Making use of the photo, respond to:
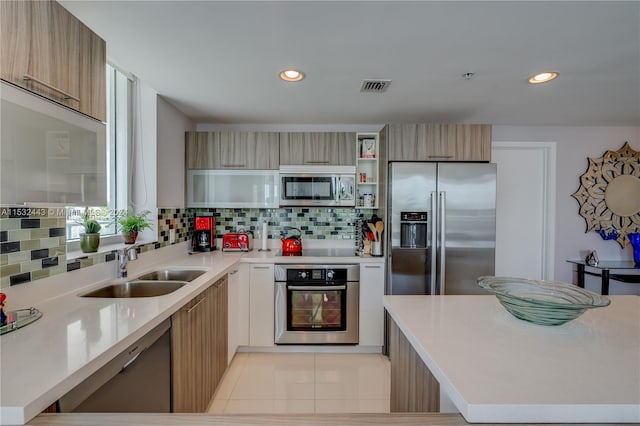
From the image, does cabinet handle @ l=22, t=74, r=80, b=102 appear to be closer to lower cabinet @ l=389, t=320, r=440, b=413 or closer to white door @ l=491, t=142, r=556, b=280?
lower cabinet @ l=389, t=320, r=440, b=413

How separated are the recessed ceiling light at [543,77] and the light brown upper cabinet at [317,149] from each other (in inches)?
59.1

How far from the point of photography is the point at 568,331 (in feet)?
3.46

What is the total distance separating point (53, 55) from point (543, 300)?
211 cm

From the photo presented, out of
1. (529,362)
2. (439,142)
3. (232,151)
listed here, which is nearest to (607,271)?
(439,142)

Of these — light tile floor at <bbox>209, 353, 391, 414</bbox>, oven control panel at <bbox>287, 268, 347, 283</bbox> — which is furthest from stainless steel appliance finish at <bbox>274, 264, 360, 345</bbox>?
light tile floor at <bbox>209, 353, 391, 414</bbox>

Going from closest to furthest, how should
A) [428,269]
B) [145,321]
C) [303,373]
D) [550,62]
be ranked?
[145,321] < [550,62] < [303,373] < [428,269]

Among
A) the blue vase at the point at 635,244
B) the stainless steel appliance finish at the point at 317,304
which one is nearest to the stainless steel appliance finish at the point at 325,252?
the stainless steel appliance finish at the point at 317,304

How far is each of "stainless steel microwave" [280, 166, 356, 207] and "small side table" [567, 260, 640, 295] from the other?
2.64m

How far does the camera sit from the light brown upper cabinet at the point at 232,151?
301 cm

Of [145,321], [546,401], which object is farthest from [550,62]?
[145,321]

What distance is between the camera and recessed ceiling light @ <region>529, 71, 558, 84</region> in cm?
201

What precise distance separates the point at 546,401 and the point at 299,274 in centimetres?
217

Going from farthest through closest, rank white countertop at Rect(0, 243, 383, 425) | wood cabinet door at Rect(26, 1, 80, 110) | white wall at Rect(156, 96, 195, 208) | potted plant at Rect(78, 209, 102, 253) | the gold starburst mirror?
1. the gold starburst mirror
2. white wall at Rect(156, 96, 195, 208)
3. potted plant at Rect(78, 209, 102, 253)
4. wood cabinet door at Rect(26, 1, 80, 110)
5. white countertop at Rect(0, 243, 383, 425)

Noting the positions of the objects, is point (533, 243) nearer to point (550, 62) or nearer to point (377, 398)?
point (550, 62)
